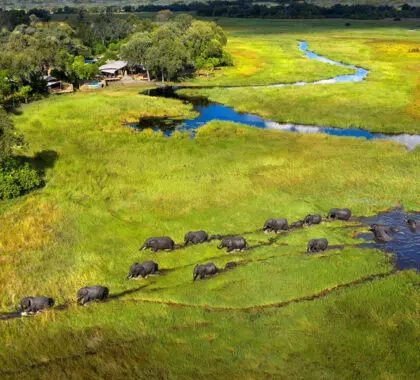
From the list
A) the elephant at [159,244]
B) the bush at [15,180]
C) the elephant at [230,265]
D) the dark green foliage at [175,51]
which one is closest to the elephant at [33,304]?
the elephant at [159,244]

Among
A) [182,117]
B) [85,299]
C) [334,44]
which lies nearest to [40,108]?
[182,117]

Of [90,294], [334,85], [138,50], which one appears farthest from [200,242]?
[138,50]

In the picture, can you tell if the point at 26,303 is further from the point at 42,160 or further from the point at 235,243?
the point at 42,160

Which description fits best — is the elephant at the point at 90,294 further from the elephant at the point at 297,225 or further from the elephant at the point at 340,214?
the elephant at the point at 340,214

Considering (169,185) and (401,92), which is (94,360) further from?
(401,92)

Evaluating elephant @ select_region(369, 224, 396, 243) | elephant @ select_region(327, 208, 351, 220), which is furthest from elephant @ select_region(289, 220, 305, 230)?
elephant @ select_region(369, 224, 396, 243)

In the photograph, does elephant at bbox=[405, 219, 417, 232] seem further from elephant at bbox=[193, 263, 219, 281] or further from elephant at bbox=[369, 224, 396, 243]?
elephant at bbox=[193, 263, 219, 281]
